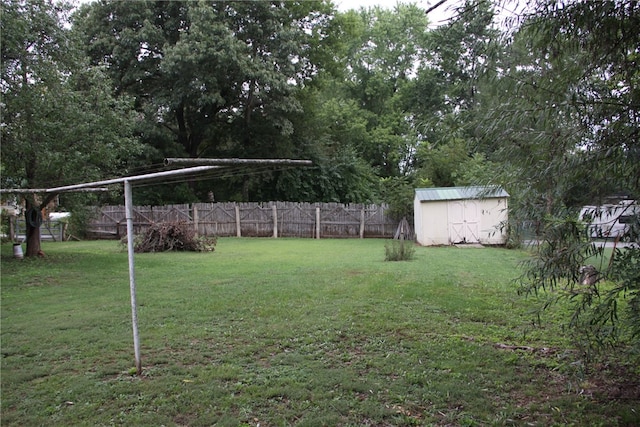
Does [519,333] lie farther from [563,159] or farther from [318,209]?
[318,209]

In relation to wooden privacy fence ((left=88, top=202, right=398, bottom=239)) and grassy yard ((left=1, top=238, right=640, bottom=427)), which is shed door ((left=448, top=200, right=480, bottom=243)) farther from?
grassy yard ((left=1, top=238, right=640, bottom=427))

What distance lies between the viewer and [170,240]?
15.5 metres

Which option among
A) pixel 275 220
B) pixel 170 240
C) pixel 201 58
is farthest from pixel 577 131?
pixel 275 220

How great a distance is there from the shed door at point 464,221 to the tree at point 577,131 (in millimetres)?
13704

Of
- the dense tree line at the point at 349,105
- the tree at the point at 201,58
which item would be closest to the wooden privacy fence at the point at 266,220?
the dense tree line at the point at 349,105

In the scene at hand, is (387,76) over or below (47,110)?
over

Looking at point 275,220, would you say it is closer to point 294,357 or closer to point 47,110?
point 47,110

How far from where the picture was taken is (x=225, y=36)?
64.2 ft

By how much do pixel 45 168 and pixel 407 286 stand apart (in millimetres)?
8792

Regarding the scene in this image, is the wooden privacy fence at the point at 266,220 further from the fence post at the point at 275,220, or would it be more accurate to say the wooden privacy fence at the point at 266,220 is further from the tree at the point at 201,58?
the tree at the point at 201,58

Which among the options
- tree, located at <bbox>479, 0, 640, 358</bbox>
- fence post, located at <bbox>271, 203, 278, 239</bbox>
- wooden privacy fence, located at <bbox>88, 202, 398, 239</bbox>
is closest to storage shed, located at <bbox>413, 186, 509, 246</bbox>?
wooden privacy fence, located at <bbox>88, 202, 398, 239</bbox>

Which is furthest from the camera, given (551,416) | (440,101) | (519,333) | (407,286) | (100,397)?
(440,101)

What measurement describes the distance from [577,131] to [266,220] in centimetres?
1862

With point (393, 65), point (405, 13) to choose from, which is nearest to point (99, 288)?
point (393, 65)
